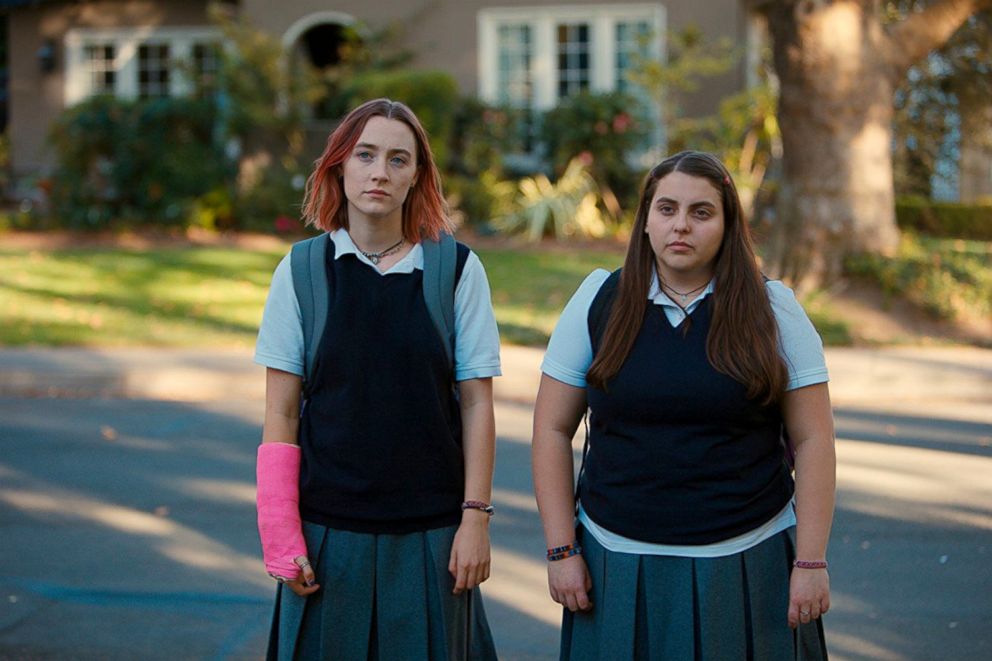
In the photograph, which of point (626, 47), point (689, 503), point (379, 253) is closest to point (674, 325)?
point (689, 503)

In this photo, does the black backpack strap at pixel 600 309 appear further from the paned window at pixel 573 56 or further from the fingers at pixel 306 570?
the paned window at pixel 573 56

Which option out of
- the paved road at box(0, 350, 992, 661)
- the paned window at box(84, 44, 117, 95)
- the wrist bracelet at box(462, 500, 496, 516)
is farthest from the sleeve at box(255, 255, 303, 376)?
the paned window at box(84, 44, 117, 95)

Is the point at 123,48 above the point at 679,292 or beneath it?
above

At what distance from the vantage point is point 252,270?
16.3 m

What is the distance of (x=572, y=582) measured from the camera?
296 cm

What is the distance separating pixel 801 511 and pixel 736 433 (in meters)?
0.25

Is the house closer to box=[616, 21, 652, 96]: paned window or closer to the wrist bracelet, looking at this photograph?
box=[616, 21, 652, 96]: paned window

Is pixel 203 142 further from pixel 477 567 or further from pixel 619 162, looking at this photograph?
pixel 477 567

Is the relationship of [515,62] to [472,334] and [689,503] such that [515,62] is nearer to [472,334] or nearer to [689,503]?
[472,334]

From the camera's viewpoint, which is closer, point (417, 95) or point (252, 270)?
point (252, 270)

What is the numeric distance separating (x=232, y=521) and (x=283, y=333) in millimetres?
3897

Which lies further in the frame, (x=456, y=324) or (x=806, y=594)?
(x=456, y=324)

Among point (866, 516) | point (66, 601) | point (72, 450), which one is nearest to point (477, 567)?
point (66, 601)

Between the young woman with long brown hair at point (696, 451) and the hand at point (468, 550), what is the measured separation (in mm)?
168
